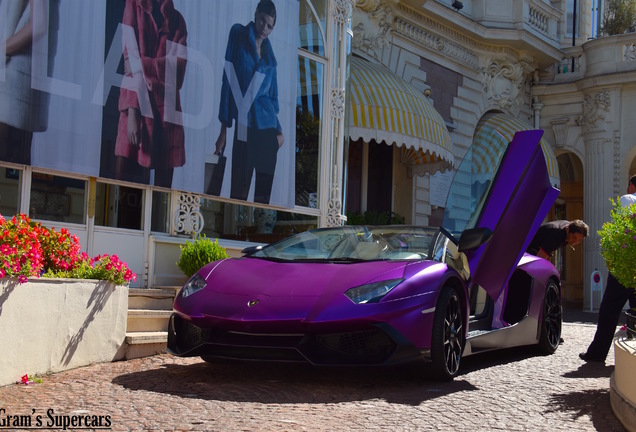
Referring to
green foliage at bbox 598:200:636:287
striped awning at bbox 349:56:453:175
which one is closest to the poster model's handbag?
striped awning at bbox 349:56:453:175

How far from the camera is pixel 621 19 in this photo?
956 inches

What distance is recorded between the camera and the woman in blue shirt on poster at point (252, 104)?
33.6ft

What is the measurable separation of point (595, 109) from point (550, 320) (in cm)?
1650

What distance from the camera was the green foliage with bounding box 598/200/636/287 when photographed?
5246 millimetres

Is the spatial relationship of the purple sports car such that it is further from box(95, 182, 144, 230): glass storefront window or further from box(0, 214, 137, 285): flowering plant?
box(95, 182, 144, 230): glass storefront window

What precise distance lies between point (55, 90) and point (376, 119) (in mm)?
7285

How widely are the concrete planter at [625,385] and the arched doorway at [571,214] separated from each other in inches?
854

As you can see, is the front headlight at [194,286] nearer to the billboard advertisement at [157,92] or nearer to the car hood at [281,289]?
the car hood at [281,289]

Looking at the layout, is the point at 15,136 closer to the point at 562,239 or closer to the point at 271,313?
the point at 271,313

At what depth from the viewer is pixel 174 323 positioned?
5805mm

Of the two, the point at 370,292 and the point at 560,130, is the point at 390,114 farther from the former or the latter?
the point at 560,130

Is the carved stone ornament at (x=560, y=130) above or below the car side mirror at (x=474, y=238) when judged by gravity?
above

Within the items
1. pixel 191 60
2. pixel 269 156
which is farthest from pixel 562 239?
pixel 191 60

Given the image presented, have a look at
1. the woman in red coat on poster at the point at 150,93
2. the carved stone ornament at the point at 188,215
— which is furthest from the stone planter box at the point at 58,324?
the carved stone ornament at the point at 188,215
